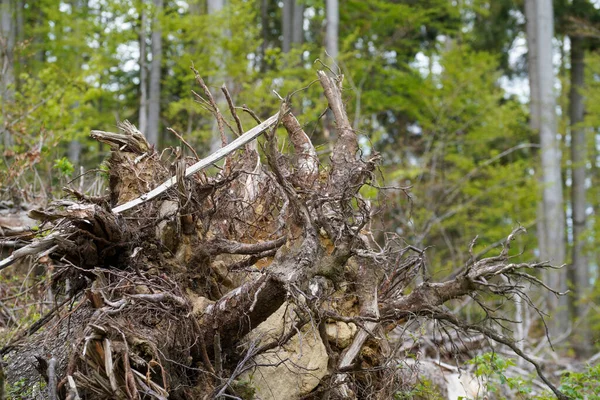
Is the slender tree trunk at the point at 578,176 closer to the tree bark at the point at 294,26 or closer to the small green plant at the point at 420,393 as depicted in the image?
the tree bark at the point at 294,26

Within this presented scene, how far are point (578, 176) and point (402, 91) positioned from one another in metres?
6.69

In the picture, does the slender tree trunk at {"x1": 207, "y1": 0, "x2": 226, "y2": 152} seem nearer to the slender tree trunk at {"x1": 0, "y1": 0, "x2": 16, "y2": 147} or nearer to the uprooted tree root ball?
the slender tree trunk at {"x1": 0, "y1": 0, "x2": 16, "y2": 147}

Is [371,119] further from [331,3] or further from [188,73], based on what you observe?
[188,73]

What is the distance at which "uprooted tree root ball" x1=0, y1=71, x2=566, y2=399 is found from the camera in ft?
16.8

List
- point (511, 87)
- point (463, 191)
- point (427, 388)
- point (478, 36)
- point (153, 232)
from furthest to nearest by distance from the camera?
point (511, 87) → point (478, 36) → point (463, 191) → point (427, 388) → point (153, 232)

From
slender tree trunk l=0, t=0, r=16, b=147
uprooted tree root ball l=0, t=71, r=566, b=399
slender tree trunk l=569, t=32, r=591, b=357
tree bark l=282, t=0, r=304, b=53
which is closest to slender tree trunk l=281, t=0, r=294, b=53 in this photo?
tree bark l=282, t=0, r=304, b=53

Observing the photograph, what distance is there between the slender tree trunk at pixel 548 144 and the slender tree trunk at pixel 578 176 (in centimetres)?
224

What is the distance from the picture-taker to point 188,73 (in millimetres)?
16359

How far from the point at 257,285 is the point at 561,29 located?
19.5 metres

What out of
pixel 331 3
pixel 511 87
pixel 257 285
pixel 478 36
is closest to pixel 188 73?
pixel 331 3

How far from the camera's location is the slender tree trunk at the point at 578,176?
21.6 m

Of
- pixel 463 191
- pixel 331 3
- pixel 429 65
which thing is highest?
pixel 331 3

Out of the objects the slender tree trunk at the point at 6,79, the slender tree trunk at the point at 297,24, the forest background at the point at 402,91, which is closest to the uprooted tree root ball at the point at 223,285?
the slender tree trunk at the point at 6,79

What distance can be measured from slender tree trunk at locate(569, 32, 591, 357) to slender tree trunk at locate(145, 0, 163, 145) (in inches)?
490
